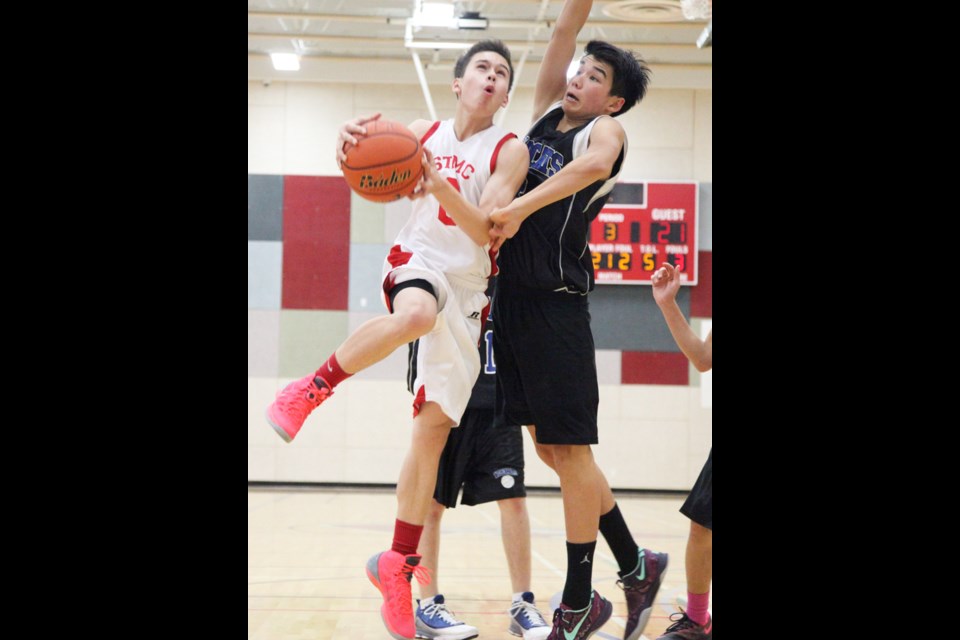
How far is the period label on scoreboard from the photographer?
9.82 m

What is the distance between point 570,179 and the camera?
10.0 ft

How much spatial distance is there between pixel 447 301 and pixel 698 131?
25.1 ft

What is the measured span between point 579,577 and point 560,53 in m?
1.82

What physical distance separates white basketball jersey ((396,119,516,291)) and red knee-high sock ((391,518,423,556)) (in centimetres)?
82

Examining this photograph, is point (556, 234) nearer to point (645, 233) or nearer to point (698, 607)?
point (698, 607)

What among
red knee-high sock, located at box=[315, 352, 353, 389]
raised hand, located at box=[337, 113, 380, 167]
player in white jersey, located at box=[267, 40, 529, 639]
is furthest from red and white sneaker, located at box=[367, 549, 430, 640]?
raised hand, located at box=[337, 113, 380, 167]

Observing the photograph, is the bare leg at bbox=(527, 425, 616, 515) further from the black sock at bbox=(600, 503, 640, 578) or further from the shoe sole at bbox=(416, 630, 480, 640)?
the shoe sole at bbox=(416, 630, 480, 640)

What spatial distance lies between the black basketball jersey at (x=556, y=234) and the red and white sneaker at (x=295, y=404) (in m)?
0.78

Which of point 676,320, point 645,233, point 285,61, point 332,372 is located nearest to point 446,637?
point 332,372

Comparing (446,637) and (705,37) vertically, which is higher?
(705,37)

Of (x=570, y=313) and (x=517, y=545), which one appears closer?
(x=570, y=313)
